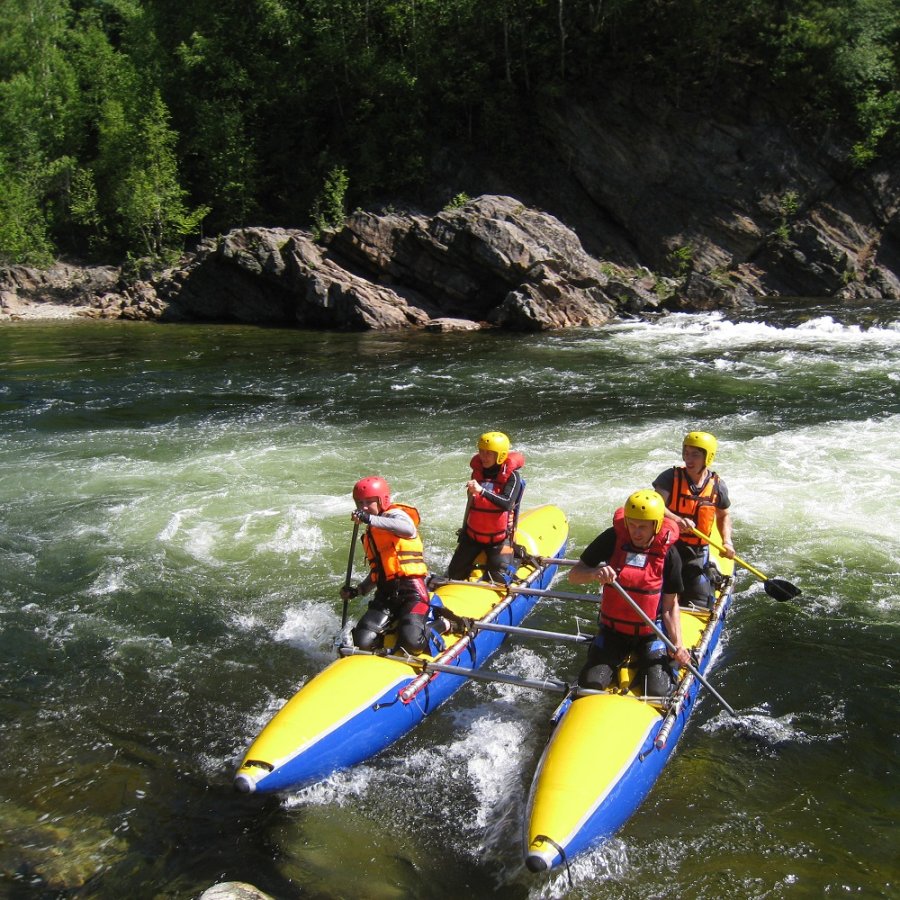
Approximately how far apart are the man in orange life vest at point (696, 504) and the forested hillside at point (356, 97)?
2263cm

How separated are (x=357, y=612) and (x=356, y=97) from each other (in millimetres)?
29127

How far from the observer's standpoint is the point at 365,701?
4812mm

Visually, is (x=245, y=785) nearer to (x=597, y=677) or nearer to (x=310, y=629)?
→ (x=597, y=677)

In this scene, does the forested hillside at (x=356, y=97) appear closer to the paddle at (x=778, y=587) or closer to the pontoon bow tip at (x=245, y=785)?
the paddle at (x=778, y=587)

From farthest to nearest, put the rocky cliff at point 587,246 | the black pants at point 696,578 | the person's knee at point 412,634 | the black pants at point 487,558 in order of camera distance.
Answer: the rocky cliff at point 587,246 → the black pants at point 487,558 → the black pants at point 696,578 → the person's knee at point 412,634

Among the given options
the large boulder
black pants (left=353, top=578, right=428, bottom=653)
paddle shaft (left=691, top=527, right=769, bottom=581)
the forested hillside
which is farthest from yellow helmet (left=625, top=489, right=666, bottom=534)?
the forested hillside

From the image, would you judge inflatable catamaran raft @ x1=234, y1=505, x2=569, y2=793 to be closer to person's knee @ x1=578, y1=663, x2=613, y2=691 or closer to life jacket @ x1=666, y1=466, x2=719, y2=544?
person's knee @ x1=578, y1=663, x2=613, y2=691

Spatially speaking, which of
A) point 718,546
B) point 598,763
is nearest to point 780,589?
point 718,546

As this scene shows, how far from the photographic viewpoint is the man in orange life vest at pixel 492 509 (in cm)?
647

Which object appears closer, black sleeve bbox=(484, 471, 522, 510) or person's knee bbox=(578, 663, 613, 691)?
person's knee bbox=(578, 663, 613, 691)

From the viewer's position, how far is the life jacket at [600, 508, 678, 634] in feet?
16.1

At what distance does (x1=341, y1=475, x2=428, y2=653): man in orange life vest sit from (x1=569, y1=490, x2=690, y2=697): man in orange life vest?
1.11 m

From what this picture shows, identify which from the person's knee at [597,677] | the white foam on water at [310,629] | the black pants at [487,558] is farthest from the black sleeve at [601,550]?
the white foam on water at [310,629]

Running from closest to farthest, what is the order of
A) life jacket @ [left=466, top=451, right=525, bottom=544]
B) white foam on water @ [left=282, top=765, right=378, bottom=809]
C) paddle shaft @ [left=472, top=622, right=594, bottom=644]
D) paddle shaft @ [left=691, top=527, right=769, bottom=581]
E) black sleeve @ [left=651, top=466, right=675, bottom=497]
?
1. white foam on water @ [left=282, top=765, right=378, bottom=809]
2. paddle shaft @ [left=472, top=622, right=594, bottom=644]
3. paddle shaft @ [left=691, top=527, right=769, bottom=581]
4. black sleeve @ [left=651, top=466, right=675, bottom=497]
5. life jacket @ [left=466, top=451, right=525, bottom=544]
